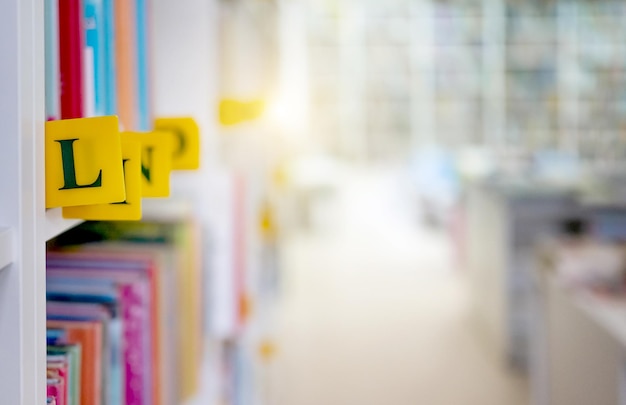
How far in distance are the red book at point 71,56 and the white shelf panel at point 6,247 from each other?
0.64 feet

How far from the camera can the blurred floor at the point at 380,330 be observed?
3.08 metres

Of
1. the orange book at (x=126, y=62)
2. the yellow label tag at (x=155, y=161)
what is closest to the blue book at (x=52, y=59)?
the yellow label tag at (x=155, y=161)

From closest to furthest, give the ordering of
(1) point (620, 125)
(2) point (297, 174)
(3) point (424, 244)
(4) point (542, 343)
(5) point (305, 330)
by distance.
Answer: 1. (4) point (542, 343)
2. (5) point (305, 330)
3. (3) point (424, 244)
4. (2) point (297, 174)
5. (1) point (620, 125)

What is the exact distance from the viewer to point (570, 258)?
2.11m

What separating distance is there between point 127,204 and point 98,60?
0.23 meters

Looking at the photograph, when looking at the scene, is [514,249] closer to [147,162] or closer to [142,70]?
[142,70]

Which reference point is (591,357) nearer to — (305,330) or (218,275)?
(218,275)

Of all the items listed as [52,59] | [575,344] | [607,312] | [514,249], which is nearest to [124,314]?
[52,59]

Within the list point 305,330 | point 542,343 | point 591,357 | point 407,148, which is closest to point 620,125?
point 407,148

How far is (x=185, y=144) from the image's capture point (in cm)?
92

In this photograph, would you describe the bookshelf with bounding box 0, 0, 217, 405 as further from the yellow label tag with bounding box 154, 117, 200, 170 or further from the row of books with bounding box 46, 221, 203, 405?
the yellow label tag with bounding box 154, 117, 200, 170

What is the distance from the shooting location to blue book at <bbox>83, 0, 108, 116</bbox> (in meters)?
0.74

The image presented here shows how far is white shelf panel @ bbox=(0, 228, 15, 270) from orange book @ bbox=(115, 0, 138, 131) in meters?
0.37

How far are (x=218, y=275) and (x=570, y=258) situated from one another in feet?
3.93
